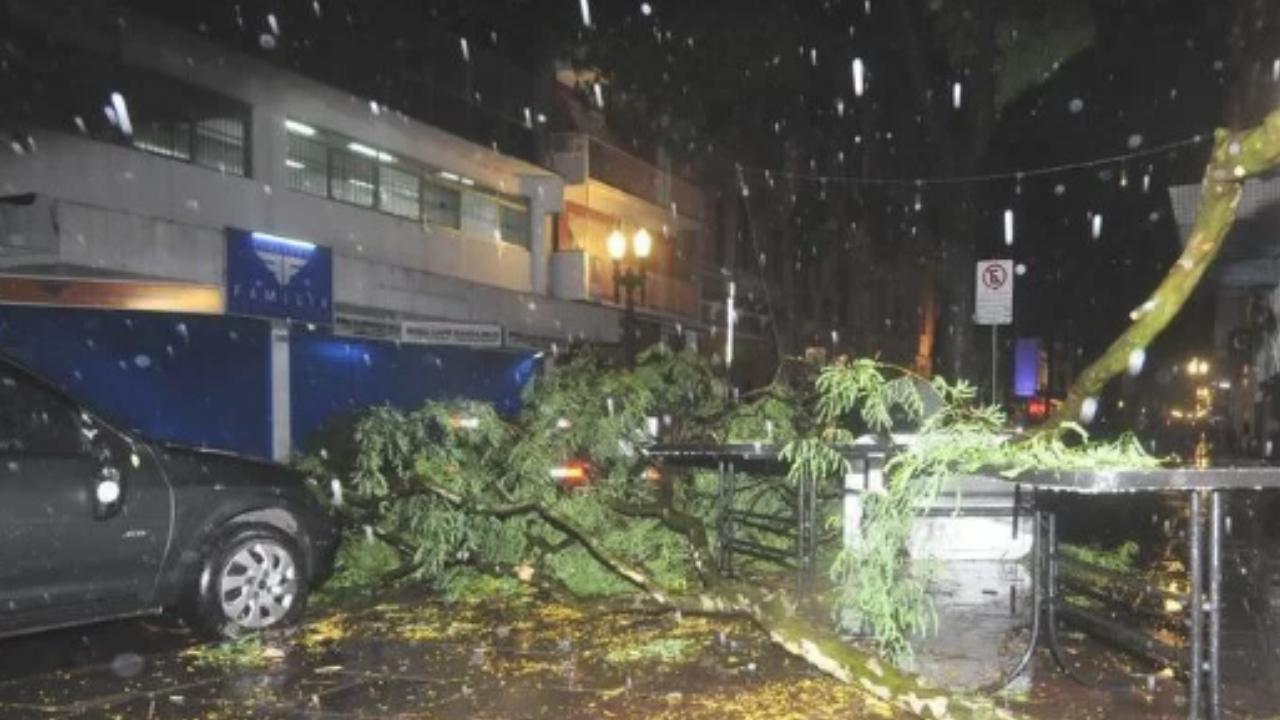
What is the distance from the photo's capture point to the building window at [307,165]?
2065 cm

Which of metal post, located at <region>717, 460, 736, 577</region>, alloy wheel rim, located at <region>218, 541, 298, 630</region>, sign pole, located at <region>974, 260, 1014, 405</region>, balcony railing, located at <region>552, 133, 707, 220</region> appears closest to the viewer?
alloy wheel rim, located at <region>218, 541, 298, 630</region>

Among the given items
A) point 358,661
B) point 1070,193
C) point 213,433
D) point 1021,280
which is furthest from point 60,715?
point 1021,280

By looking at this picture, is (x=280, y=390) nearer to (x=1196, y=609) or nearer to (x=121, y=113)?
(x=121, y=113)

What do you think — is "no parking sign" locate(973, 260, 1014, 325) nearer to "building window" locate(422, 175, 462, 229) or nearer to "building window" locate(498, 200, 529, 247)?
"building window" locate(422, 175, 462, 229)

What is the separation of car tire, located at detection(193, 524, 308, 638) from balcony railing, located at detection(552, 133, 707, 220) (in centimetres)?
2129

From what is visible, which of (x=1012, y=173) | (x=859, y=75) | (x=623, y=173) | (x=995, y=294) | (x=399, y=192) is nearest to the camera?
(x=995, y=294)

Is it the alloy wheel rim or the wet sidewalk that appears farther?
the alloy wheel rim

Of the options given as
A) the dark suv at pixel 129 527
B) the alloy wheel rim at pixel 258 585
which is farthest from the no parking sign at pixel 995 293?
the alloy wheel rim at pixel 258 585

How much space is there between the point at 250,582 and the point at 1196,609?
17.6 feet

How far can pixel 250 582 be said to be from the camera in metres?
7.52

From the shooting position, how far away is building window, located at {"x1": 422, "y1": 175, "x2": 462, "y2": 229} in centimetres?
2511

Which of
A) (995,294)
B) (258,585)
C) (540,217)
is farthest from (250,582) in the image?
(540,217)

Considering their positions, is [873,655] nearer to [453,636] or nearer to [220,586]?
[453,636]

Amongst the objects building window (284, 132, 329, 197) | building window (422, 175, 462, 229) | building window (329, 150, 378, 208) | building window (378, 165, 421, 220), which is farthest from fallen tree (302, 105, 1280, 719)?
building window (422, 175, 462, 229)
